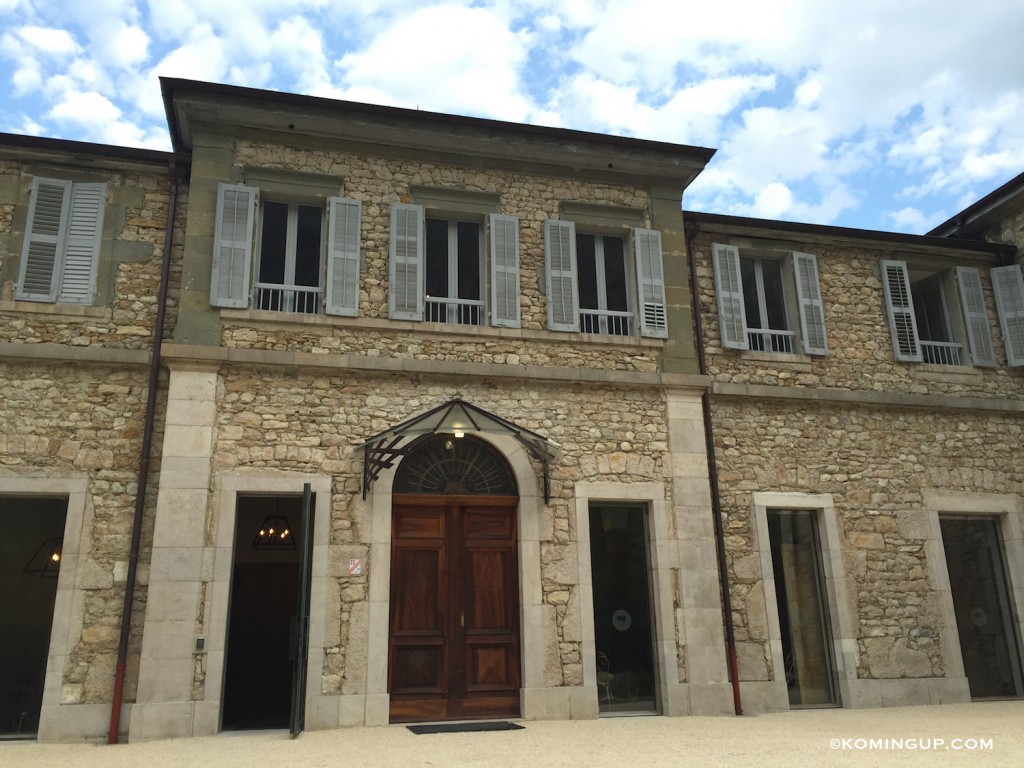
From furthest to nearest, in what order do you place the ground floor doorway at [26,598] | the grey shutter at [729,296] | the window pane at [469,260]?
the grey shutter at [729,296] < the window pane at [469,260] < the ground floor doorway at [26,598]

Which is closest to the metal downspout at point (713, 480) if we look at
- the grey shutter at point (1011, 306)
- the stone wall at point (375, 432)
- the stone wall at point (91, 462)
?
the stone wall at point (375, 432)

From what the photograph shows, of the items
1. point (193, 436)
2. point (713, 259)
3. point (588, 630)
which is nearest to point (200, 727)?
point (193, 436)

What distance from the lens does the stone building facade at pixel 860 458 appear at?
9602 mm

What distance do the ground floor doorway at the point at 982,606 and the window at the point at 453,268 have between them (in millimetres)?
6371

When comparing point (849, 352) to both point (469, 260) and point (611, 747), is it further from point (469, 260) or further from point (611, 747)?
point (611, 747)

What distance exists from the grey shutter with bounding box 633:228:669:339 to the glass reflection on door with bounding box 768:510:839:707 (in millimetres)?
2656

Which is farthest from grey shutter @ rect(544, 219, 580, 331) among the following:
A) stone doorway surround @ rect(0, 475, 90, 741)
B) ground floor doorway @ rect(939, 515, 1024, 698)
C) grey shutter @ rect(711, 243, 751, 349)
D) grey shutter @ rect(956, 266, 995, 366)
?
grey shutter @ rect(956, 266, 995, 366)

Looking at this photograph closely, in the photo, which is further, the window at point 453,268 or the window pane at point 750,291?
the window pane at point 750,291

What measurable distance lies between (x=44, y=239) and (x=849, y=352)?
9778mm

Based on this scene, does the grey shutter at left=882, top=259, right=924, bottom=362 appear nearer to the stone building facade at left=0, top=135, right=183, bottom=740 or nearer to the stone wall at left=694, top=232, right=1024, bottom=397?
the stone wall at left=694, top=232, right=1024, bottom=397

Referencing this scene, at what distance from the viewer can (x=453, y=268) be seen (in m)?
9.87

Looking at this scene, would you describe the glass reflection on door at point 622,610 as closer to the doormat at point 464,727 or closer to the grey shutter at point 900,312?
the doormat at point 464,727

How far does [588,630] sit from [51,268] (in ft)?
22.8
